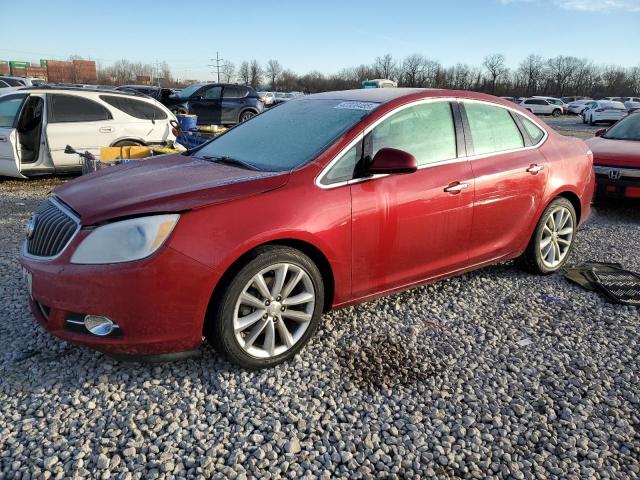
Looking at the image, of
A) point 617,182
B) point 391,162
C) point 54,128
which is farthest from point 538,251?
point 54,128

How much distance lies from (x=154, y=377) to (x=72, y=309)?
0.62 meters

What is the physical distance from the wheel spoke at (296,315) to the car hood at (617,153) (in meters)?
5.68

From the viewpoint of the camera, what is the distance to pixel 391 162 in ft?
10.1

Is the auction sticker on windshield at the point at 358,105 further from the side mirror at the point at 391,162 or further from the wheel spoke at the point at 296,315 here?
the wheel spoke at the point at 296,315

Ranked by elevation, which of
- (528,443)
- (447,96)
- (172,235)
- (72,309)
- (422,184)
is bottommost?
(528,443)

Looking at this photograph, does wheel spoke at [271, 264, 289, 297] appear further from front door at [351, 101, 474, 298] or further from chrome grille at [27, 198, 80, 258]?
chrome grille at [27, 198, 80, 258]

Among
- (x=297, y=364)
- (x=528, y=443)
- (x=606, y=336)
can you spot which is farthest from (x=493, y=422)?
(x=606, y=336)

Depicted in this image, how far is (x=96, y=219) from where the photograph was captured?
259 cm

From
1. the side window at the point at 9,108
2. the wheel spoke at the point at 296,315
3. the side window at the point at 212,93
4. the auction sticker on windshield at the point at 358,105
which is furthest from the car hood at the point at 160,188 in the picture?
the side window at the point at 212,93

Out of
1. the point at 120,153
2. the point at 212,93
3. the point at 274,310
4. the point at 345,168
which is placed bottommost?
the point at 274,310

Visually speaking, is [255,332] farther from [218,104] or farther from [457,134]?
[218,104]

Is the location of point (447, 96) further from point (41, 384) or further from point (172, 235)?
point (41, 384)

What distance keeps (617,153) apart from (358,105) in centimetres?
510

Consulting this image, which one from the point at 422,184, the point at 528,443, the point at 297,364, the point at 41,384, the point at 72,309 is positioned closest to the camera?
the point at 528,443
